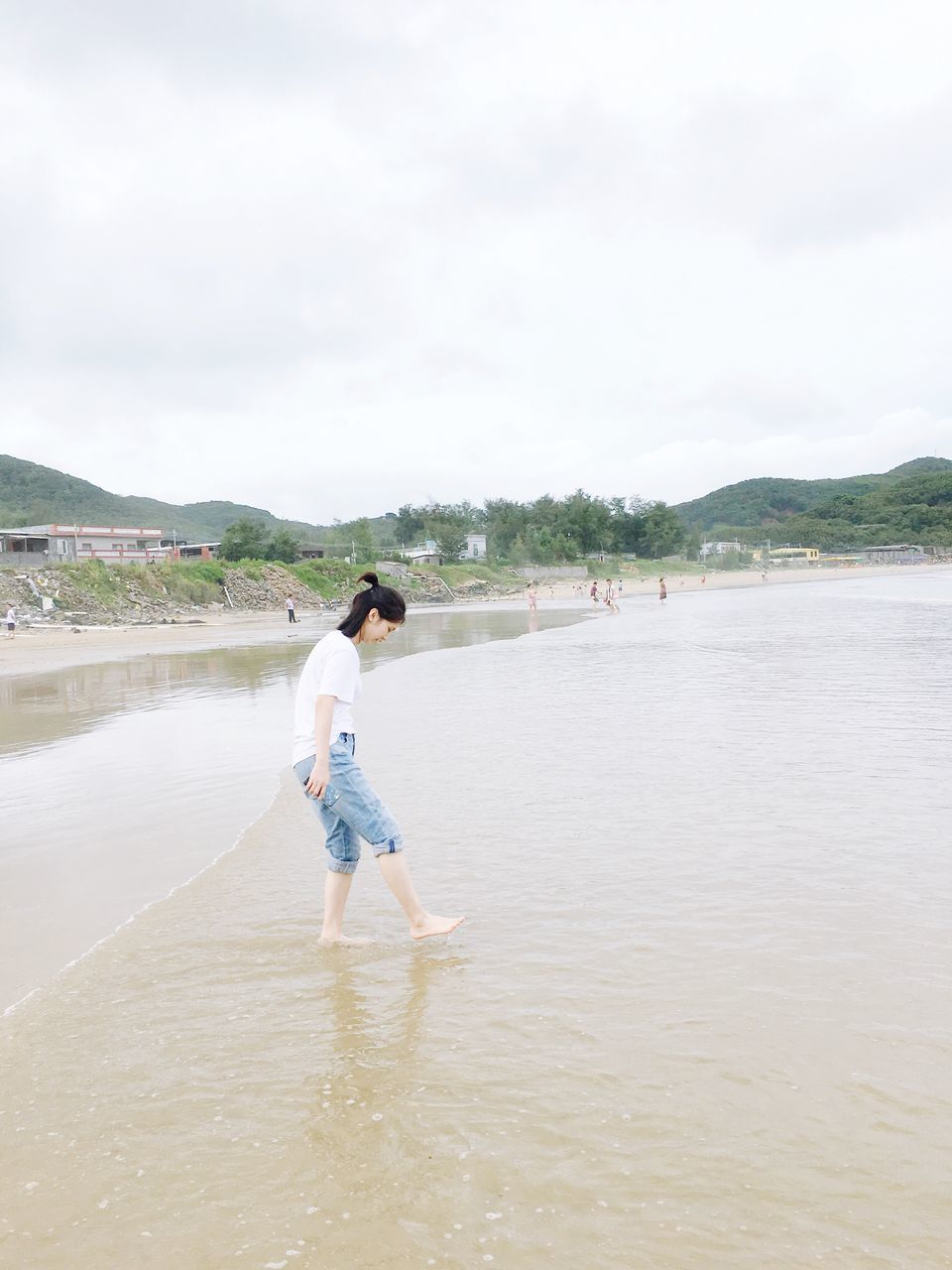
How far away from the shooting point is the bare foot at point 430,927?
441 centimetres

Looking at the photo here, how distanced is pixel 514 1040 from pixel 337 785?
1.48 metres

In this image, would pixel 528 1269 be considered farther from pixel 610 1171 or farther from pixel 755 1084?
pixel 755 1084

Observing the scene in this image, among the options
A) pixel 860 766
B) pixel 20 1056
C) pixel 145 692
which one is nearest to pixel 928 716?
pixel 860 766

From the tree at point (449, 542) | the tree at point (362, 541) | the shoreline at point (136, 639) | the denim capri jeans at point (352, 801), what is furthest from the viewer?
the tree at point (449, 542)

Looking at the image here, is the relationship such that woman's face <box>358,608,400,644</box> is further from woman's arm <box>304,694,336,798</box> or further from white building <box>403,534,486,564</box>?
white building <box>403,534,486,564</box>

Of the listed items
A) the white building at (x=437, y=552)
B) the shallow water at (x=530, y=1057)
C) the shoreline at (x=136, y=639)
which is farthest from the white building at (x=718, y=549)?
the shallow water at (x=530, y=1057)

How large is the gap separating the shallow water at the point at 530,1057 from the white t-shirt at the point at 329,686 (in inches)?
42.6

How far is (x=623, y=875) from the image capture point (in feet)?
17.3

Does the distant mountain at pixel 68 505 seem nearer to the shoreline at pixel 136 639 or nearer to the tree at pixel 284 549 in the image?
the tree at pixel 284 549

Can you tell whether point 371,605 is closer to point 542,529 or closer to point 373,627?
point 373,627

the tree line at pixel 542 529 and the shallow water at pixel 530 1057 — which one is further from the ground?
the tree line at pixel 542 529

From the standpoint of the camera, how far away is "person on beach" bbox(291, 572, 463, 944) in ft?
14.1

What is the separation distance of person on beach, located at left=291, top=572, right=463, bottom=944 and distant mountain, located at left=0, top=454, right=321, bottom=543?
4025 inches

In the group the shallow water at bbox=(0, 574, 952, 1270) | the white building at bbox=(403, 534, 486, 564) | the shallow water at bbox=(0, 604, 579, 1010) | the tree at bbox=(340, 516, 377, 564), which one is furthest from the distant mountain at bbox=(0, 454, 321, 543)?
the shallow water at bbox=(0, 574, 952, 1270)
